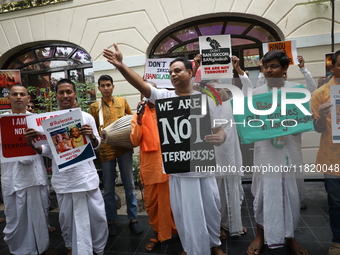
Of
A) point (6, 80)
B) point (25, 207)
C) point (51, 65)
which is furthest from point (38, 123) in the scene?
point (51, 65)

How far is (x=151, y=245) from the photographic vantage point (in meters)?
2.93

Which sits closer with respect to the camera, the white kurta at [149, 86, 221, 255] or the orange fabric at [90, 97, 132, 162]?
the white kurta at [149, 86, 221, 255]

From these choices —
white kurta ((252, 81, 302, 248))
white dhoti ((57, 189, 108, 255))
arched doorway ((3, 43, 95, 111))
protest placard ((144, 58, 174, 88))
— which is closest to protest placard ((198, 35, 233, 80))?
white kurta ((252, 81, 302, 248))

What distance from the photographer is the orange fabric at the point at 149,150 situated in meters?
2.78

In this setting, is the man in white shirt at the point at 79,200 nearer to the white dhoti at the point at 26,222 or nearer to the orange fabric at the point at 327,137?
the white dhoti at the point at 26,222

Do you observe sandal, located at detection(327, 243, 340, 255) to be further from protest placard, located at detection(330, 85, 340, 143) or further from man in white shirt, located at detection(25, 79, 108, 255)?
man in white shirt, located at detection(25, 79, 108, 255)

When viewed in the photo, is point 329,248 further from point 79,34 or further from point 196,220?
point 79,34

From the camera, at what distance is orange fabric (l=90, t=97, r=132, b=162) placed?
11.1 ft

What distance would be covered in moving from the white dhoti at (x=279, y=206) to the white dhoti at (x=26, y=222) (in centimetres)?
242

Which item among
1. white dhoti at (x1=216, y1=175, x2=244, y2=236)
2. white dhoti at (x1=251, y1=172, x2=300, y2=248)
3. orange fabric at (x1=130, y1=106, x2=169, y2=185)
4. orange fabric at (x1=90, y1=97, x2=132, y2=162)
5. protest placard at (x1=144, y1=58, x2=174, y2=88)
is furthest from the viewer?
protest placard at (x1=144, y1=58, x2=174, y2=88)

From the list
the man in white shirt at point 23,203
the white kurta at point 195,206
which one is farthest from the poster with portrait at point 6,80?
the white kurta at point 195,206

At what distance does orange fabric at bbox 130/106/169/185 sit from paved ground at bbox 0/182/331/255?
33.4 inches

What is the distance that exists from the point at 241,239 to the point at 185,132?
168cm

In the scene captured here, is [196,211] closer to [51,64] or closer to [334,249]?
[334,249]
